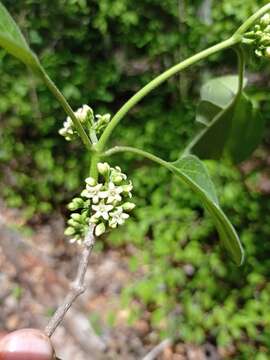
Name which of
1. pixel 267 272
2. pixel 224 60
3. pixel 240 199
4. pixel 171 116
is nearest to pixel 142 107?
pixel 171 116

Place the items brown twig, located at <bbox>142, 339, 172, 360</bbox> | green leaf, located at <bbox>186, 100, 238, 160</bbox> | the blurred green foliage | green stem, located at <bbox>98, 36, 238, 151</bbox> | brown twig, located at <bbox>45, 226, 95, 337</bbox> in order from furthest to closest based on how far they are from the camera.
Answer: the blurred green foliage → brown twig, located at <bbox>142, 339, 172, 360</bbox> → green leaf, located at <bbox>186, 100, 238, 160</bbox> → green stem, located at <bbox>98, 36, 238, 151</bbox> → brown twig, located at <bbox>45, 226, 95, 337</bbox>

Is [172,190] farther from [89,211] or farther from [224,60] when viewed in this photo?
[89,211]

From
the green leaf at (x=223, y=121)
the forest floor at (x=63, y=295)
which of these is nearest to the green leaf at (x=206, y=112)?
the green leaf at (x=223, y=121)

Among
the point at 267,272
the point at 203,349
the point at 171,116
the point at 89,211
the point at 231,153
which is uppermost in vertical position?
the point at 89,211

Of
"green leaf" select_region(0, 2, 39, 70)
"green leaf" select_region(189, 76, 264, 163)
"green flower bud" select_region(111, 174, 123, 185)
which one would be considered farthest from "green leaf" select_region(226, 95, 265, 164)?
"green leaf" select_region(0, 2, 39, 70)

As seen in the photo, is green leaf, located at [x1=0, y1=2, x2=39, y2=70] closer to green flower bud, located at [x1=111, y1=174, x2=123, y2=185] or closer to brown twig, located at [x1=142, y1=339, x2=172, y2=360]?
green flower bud, located at [x1=111, y1=174, x2=123, y2=185]

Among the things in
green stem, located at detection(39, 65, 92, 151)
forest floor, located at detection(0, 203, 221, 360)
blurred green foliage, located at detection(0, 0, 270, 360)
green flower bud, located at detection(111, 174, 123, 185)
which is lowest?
forest floor, located at detection(0, 203, 221, 360)

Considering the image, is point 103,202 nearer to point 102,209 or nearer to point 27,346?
point 102,209
